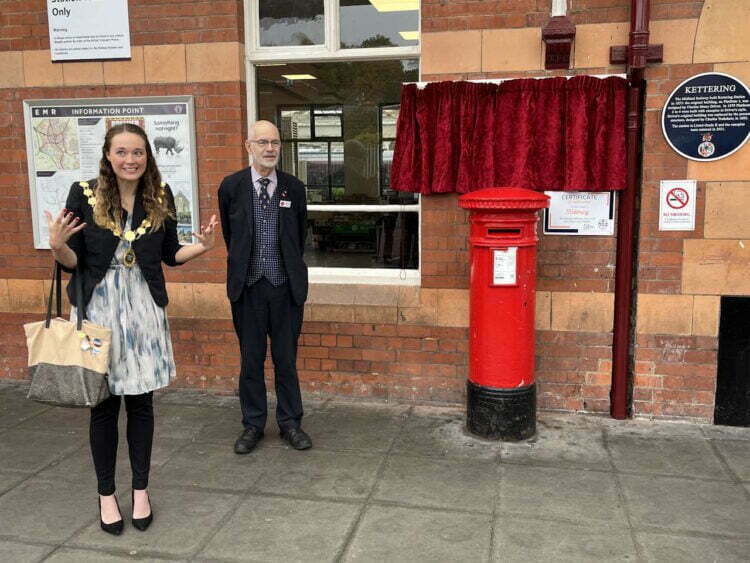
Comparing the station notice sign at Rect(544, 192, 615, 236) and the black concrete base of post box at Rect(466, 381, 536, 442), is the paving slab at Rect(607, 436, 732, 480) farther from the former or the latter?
the station notice sign at Rect(544, 192, 615, 236)

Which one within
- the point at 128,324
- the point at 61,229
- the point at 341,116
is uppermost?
the point at 341,116

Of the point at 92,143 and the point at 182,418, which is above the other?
the point at 92,143

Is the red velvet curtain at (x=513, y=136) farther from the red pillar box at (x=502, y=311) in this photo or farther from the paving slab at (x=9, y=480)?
the paving slab at (x=9, y=480)

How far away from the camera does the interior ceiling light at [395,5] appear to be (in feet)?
17.0

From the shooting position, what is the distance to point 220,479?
4.05 metres

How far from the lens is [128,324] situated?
11.1 ft

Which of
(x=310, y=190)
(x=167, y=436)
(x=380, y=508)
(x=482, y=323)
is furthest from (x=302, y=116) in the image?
(x=380, y=508)

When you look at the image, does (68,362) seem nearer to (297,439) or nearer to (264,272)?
(264,272)

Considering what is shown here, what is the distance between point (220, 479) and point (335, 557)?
111cm

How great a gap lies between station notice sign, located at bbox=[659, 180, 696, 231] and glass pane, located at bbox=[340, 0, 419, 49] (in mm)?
2119

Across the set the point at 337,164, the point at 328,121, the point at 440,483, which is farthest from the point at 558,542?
the point at 328,121

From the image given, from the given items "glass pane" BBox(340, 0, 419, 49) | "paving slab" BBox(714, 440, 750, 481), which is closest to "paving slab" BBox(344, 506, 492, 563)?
"paving slab" BBox(714, 440, 750, 481)

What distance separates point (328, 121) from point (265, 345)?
198 centimetres

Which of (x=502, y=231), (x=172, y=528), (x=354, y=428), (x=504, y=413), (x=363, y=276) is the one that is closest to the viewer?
(x=172, y=528)
